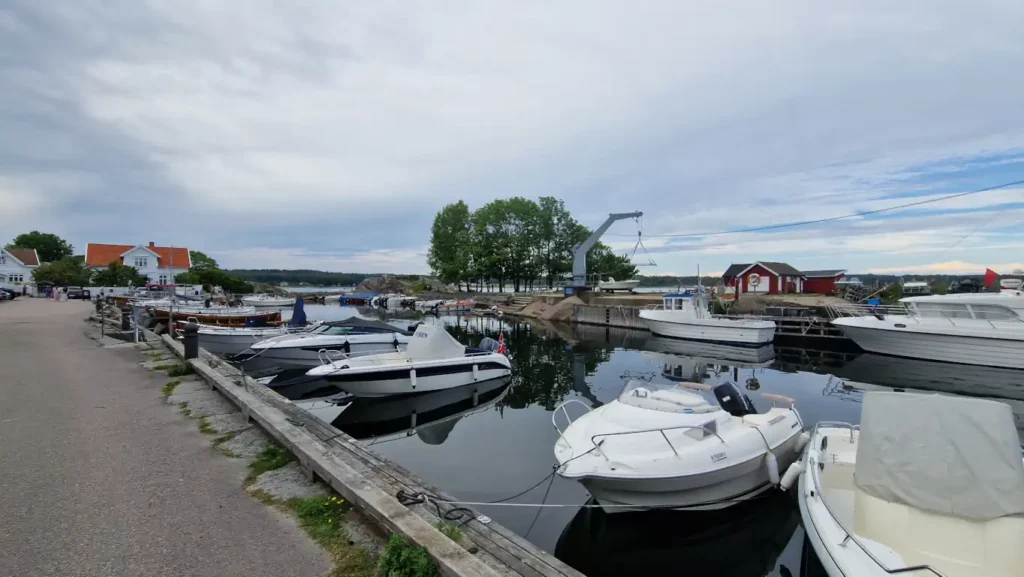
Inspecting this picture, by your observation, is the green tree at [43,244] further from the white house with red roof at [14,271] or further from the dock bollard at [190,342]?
the dock bollard at [190,342]

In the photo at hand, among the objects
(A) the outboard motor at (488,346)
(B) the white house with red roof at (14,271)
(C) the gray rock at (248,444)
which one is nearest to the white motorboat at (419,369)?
(A) the outboard motor at (488,346)

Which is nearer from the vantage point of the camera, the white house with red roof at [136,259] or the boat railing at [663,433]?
the boat railing at [663,433]

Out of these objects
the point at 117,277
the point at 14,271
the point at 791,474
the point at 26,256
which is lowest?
the point at 791,474

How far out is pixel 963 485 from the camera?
4605mm

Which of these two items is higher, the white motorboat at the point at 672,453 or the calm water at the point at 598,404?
the white motorboat at the point at 672,453

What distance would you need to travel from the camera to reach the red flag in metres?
25.6

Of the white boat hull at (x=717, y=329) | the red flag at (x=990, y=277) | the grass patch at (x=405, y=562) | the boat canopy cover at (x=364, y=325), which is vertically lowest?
the white boat hull at (x=717, y=329)

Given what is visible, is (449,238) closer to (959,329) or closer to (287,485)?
(959,329)

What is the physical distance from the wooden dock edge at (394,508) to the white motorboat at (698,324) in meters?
25.3

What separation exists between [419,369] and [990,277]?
30.7 metres

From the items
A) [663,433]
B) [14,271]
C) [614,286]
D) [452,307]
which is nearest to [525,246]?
[452,307]

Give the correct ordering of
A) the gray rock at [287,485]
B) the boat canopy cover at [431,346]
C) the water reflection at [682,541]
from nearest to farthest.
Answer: the gray rock at [287,485]
the water reflection at [682,541]
the boat canopy cover at [431,346]

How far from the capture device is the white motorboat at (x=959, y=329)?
→ 20047 millimetres

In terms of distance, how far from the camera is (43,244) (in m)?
91.0
